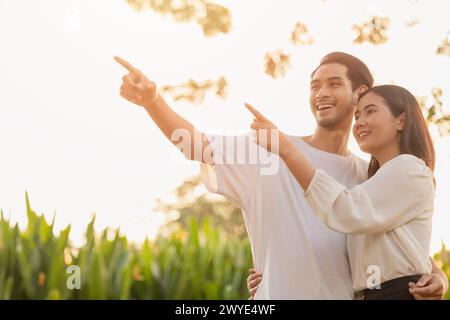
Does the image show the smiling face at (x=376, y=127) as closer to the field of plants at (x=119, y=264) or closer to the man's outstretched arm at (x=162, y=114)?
the man's outstretched arm at (x=162, y=114)

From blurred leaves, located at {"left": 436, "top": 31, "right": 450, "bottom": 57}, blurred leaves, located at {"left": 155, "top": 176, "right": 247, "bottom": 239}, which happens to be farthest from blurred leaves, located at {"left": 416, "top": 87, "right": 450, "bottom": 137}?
blurred leaves, located at {"left": 155, "top": 176, "right": 247, "bottom": 239}

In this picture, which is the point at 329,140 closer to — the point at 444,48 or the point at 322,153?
the point at 322,153

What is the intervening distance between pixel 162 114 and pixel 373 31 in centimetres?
317

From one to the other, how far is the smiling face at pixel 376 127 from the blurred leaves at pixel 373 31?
110 inches

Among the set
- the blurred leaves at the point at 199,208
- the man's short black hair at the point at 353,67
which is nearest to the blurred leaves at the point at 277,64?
the man's short black hair at the point at 353,67

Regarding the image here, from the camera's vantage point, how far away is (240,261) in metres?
5.95

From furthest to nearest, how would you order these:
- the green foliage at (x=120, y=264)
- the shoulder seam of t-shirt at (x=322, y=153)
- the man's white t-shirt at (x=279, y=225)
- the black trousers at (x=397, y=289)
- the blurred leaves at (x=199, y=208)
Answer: the blurred leaves at (x=199, y=208) → the green foliage at (x=120, y=264) → the shoulder seam of t-shirt at (x=322, y=153) → the man's white t-shirt at (x=279, y=225) → the black trousers at (x=397, y=289)

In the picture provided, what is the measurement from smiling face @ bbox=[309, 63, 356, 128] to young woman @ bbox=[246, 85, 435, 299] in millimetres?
162

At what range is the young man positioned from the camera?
2695 mm

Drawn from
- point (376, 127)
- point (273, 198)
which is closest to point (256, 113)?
point (273, 198)

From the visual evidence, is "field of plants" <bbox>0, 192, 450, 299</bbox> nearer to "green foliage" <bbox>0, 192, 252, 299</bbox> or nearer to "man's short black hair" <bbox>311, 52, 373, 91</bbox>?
"green foliage" <bbox>0, 192, 252, 299</bbox>

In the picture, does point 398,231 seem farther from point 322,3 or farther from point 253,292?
point 322,3

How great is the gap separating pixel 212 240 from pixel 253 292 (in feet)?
10.6

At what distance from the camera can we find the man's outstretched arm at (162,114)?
8.91 ft
